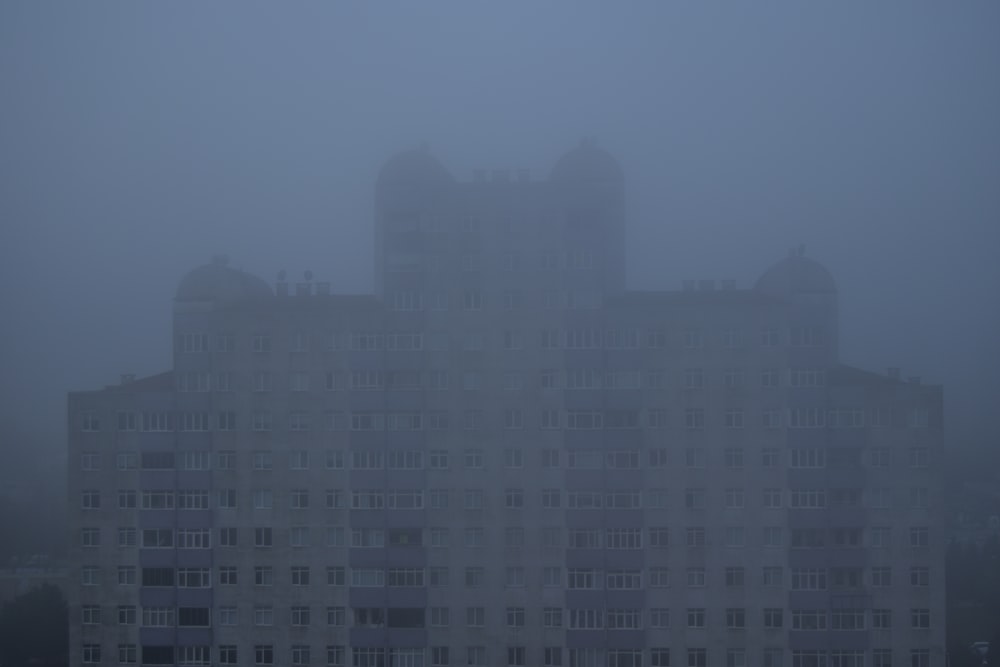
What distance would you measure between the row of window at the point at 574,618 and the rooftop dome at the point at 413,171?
11.1 m

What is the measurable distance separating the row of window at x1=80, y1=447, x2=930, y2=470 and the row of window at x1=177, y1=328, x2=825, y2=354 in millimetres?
2641

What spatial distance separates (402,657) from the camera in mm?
25094

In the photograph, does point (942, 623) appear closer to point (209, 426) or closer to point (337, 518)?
point (337, 518)

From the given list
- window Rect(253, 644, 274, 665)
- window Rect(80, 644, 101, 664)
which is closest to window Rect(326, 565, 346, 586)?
window Rect(253, 644, 274, 665)

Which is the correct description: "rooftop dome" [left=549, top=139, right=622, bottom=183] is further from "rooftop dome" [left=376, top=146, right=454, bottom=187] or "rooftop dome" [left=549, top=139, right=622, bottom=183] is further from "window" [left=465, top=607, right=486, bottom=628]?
"window" [left=465, top=607, right=486, bottom=628]

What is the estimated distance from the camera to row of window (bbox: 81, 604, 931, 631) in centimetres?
2461

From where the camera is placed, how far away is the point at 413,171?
2575cm

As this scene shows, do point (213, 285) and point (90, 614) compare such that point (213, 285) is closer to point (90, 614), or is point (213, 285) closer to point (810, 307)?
point (90, 614)

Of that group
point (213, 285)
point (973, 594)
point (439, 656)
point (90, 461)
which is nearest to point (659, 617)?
point (439, 656)

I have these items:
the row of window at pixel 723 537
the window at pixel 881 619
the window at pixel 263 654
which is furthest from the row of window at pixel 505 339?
the window at pixel 263 654

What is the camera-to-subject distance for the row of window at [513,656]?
24609 millimetres

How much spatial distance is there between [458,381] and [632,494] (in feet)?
17.3

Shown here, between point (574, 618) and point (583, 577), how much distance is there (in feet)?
3.48

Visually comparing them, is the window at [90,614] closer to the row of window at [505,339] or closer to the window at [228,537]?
the window at [228,537]
